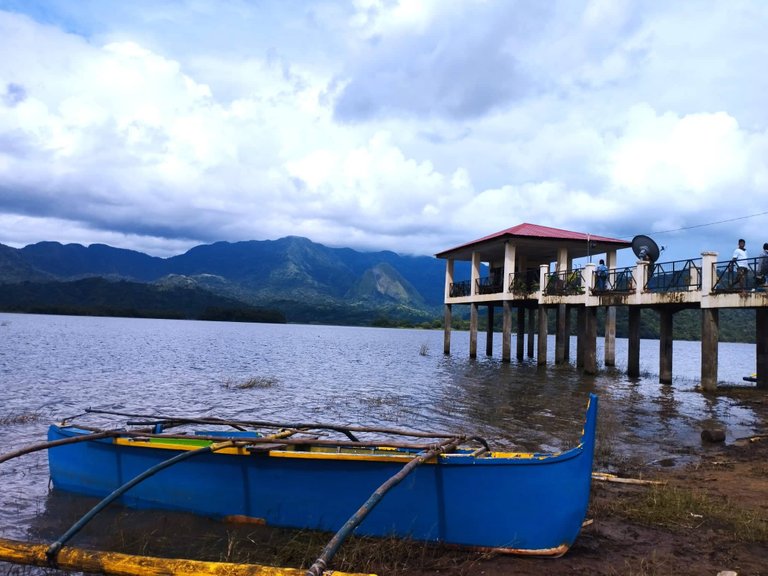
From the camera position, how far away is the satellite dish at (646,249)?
24.0 metres

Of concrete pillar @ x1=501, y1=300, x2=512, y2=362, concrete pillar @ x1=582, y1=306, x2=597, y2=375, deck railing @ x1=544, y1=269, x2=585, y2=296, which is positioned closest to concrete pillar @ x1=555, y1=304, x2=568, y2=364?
deck railing @ x1=544, y1=269, x2=585, y2=296

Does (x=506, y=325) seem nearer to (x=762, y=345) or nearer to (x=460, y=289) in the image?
(x=460, y=289)

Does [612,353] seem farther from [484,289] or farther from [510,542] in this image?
[510,542]

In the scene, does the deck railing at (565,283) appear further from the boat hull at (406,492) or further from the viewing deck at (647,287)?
the boat hull at (406,492)

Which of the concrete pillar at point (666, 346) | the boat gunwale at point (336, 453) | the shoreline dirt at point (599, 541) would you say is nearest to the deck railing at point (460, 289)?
the concrete pillar at point (666, 346)

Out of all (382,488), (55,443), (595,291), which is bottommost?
(55,443)

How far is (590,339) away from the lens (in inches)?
1041

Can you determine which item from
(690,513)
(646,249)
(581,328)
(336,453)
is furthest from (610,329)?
(336,453)

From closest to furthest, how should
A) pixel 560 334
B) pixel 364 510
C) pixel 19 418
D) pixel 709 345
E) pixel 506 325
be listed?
pixel 364 510, pixel 19 418, pixel 709 345, pixel 560 334, pixel 506 325

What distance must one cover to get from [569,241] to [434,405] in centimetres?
1486

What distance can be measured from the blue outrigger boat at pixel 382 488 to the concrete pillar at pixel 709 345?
49.1ft

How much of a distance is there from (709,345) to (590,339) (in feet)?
23.6

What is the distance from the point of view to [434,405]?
18906mm

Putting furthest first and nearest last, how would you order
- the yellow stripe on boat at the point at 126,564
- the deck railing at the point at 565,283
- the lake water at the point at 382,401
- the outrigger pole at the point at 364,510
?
1. the deck railing at the point at 565,283
2. the lake water at the point at 382,401
3. the yellow stripe on boat at the point at 126,564
4. the outrigger pole at the point at 364,510
